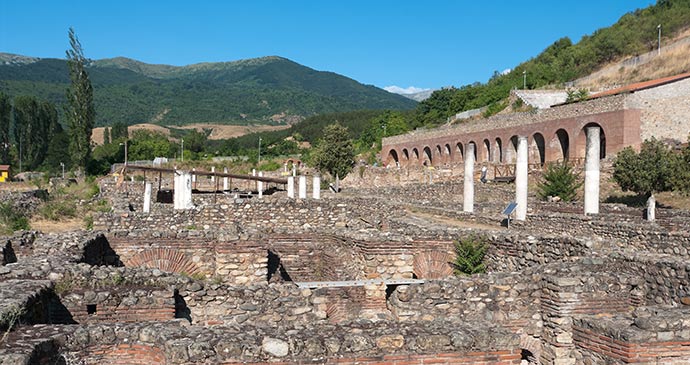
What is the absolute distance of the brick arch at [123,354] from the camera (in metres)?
4.50

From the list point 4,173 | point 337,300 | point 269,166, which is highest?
point 269,166

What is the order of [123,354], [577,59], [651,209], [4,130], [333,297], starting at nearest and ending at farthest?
[123,354] < [333,297] < [651,209] < [577,59] < [4,130]

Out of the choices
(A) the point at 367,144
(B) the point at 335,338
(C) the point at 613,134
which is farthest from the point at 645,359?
(A) the point at 367,144

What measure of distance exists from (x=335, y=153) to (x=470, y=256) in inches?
1612

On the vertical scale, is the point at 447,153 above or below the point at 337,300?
above

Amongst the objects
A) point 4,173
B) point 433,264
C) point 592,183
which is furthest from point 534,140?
point 4,173

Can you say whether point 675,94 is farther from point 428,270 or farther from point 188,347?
point 188,347

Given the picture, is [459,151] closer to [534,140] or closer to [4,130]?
[534,140]

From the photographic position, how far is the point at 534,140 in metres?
49.2

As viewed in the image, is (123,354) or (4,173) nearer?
(123,354)

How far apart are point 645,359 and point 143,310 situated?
183 inches

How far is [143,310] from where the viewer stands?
19.7ft

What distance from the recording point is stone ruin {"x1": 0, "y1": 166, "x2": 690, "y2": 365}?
4520mm

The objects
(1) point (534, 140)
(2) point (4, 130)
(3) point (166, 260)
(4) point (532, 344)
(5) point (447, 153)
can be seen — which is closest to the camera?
(4) point (532, 344)
